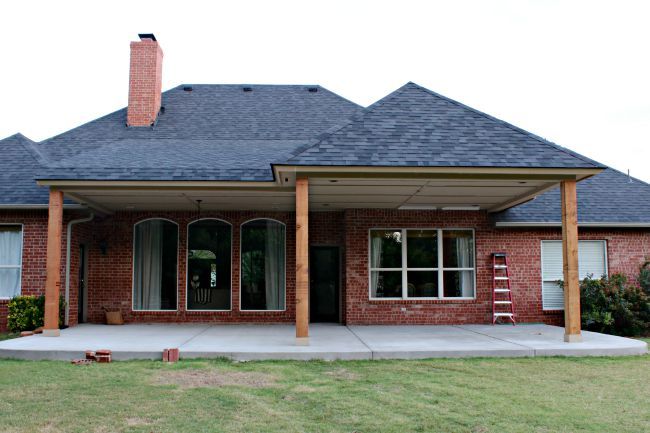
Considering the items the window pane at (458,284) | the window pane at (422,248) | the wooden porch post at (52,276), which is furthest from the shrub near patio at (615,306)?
the wooden porch post at (52,276)

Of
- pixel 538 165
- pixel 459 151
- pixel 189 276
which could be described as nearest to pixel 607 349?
pixel 538 165

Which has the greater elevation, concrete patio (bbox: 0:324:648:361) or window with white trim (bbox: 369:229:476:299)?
window with white trim (bbox: 369:229:476:299)

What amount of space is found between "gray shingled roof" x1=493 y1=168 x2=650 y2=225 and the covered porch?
1134 millimetres

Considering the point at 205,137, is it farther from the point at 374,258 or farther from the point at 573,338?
the point at 573,338

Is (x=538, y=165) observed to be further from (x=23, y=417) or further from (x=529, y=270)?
(x=23, y=417)

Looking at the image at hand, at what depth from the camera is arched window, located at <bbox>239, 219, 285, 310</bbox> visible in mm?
14594

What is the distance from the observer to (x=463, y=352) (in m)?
9.34

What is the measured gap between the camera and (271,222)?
48.6 feet

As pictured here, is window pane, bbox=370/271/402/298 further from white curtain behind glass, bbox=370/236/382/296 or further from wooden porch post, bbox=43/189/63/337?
wooden porch post, bbox=43/189/63/337

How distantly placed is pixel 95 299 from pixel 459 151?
935 cm

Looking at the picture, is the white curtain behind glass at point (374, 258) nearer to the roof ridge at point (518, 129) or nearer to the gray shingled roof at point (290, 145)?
the gray shingled roof at point (290, 145)

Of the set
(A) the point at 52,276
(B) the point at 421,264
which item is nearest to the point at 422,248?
(B) the point at 421,264

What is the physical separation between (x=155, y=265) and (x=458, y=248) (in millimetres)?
7552

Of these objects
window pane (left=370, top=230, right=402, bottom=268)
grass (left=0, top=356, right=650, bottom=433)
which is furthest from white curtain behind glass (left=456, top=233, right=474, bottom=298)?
grass (left=0, top=356, right=650, bottom=433)
